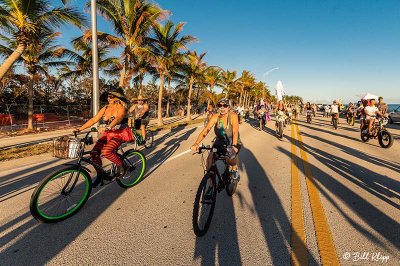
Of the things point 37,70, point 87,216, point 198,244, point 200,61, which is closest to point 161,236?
point 198,244

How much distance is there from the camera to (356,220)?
11.5 ft

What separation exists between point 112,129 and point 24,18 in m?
7.15

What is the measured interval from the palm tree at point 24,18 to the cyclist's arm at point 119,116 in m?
5.97

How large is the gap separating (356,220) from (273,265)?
1782 mm

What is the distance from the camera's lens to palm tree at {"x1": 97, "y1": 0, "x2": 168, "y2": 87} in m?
14.1

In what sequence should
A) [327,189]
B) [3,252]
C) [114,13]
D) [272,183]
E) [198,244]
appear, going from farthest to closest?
[114,13]
[272,183]
[327,189]
[198,244]
[3,252]

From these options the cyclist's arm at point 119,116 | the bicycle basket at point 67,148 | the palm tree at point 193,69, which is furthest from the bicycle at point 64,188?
the palm tree at point 193,69

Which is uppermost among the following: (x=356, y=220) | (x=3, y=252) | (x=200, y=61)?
(x=200, y=61)

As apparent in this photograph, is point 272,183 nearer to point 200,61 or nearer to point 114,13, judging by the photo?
point 114,13

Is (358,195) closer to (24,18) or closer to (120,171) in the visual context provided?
(120,171)

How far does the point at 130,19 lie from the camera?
14.4m

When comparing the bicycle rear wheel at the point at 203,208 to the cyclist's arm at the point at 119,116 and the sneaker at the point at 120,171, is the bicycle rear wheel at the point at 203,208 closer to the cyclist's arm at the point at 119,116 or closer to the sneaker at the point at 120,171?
the sneaker at the point at 120,171

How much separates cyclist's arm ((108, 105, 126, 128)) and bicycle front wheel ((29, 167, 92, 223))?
1000 millimetres

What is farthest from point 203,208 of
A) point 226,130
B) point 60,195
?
point 60,195
